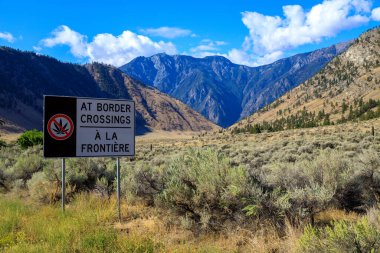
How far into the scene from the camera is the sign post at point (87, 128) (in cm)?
855

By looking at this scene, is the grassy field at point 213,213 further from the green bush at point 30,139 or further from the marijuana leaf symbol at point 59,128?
the green bush at point 30,139

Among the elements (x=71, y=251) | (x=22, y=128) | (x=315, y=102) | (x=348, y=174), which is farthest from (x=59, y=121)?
(x=22, y=128)

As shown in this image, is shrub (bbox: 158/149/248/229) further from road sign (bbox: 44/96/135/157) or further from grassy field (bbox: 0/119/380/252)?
road sign (bbox: 44/96/135/157)

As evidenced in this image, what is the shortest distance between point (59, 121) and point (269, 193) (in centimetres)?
512

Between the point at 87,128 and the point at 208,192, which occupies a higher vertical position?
the point at 87,128

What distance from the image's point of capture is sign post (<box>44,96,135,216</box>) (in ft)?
28.0

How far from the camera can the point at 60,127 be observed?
28.2ft

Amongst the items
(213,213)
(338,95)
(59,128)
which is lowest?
(213,213)

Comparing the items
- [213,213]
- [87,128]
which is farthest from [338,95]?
[213,213]

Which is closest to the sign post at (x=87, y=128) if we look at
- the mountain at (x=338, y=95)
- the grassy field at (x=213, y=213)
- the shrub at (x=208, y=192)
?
the grassy field at (x=213, y=213)

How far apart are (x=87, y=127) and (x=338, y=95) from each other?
107709mm

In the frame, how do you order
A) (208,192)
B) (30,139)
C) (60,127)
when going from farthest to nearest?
(30,139) → (60,127) → (208,192)

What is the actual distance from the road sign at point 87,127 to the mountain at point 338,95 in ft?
235

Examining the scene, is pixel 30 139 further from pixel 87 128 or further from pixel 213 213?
pixel 213 213
